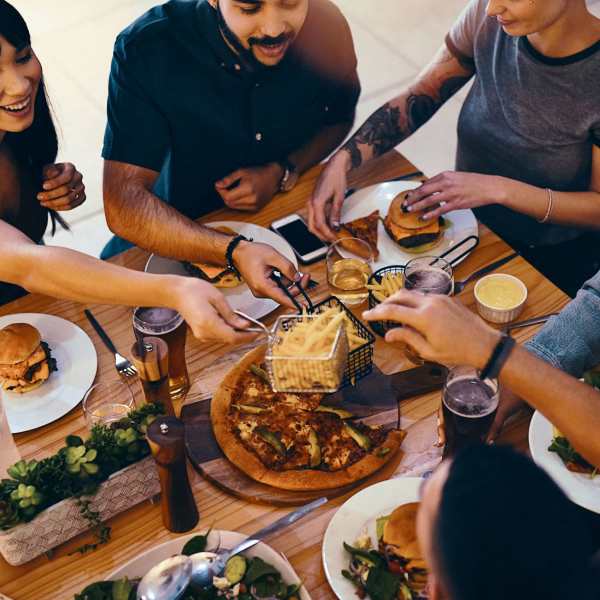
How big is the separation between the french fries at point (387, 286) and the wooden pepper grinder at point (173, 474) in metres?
0.69

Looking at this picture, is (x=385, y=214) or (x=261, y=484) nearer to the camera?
(x=261, y=484)

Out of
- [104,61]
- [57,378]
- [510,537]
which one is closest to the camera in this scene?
[510,537]

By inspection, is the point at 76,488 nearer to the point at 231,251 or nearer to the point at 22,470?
the point at 22,470

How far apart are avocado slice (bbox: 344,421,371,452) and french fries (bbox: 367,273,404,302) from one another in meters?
0.38

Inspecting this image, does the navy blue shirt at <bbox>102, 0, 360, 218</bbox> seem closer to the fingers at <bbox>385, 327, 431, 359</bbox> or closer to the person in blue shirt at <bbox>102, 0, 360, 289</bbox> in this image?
the person in blue shirt at <bbox>102, 0, 360, 289</bbox>

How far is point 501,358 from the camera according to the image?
1.69 metres

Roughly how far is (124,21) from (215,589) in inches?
193

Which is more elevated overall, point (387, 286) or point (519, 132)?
point (519, 132)

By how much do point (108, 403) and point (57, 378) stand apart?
0.81ft

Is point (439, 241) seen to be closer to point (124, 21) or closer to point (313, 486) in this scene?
point (313, 486)

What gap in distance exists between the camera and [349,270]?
2.28 m

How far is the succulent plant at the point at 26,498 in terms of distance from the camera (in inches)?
65.3

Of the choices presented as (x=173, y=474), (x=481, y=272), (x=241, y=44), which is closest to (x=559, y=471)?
(x=481, y=272)

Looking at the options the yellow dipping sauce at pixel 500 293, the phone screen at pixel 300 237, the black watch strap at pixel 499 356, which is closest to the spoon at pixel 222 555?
the black watch strap at pixel 499 356
